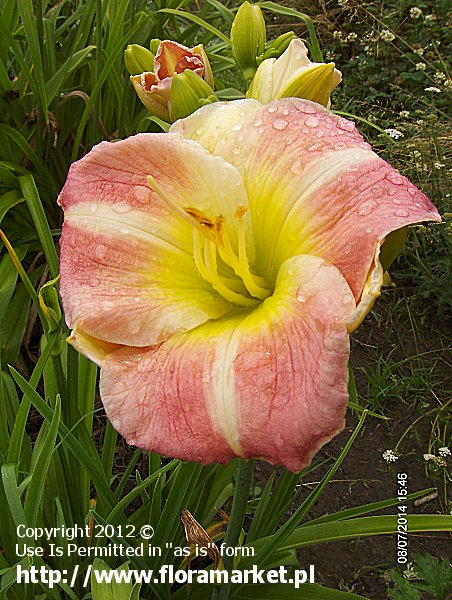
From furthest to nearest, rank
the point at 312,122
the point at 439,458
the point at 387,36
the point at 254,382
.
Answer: the point at 387,36 → the point at 439,458 → the point at 312,122 → the point at 254,382

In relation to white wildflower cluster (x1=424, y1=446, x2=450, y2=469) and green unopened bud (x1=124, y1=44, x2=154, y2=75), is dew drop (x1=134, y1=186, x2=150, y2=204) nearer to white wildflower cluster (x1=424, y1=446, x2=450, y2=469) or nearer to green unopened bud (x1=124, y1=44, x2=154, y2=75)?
green unopened bud (x1=124, y1=44, x2=154, y2=75)

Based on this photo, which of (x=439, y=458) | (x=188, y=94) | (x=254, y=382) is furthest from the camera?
(x=439, y=458)

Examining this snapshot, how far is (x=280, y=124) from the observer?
2.29 feet

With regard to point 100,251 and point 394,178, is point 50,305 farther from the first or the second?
point 394,178

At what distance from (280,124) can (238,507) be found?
43cm

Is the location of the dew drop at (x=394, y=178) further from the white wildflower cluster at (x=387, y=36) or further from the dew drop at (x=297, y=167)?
the white wildflower cluster at (x=387, y=36)

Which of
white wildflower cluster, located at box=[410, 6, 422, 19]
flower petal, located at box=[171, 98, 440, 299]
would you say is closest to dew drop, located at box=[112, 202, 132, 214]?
flower petal, located at box=[171, 98, 440, 299]

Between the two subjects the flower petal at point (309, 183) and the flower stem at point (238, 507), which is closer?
the flower petal at point (309, 183)

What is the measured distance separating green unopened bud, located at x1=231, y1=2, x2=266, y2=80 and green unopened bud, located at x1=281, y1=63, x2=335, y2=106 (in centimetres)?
22

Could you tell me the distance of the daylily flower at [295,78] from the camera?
74 centimetres

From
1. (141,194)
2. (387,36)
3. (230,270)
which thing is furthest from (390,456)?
(387,36)

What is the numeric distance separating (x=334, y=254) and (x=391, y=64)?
8.26ft

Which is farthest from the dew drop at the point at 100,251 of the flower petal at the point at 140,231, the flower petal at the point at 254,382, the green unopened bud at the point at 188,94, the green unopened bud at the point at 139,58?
the green unopened bud at the point at 139,58

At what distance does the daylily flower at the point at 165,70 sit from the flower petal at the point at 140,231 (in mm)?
167
